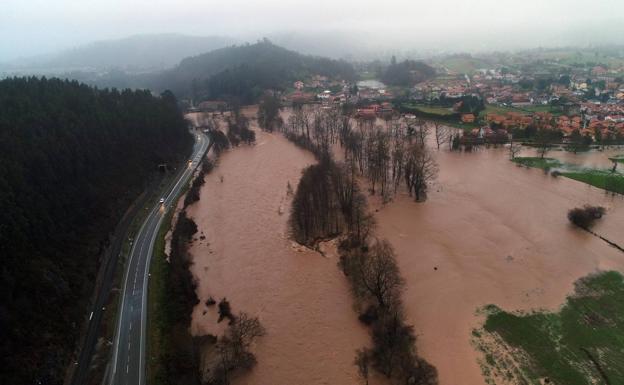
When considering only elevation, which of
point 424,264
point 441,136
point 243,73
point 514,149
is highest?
point 243,73

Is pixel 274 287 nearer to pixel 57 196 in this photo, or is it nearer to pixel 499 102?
pixel 57 196

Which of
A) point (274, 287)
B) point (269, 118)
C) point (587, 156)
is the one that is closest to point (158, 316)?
point (274, 287)

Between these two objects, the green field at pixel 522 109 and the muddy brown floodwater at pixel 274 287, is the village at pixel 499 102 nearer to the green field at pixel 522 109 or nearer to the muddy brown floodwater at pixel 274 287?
the green field at pixel 522 109

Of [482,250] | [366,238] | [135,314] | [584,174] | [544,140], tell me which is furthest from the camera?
[544,140]

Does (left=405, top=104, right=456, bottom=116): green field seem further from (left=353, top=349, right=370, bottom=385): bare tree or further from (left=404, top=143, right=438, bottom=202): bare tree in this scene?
(left=353, top=349, right=370, bottom=385): bare tree

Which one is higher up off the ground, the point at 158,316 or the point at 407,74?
the point at 407,74

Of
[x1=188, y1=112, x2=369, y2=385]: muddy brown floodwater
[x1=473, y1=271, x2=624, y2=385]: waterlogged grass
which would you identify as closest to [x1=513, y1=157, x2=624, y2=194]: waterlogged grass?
[x1=473, y1=271, x2=624, y2=385]: waterlogged grass

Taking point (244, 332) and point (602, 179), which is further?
point (602, 179)

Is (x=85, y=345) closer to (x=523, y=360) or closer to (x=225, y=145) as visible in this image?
(x=523, y=360)
